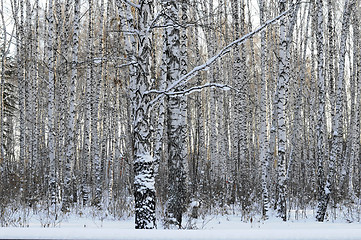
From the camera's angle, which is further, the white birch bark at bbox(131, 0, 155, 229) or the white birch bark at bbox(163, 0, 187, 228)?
the white birch bark at bbox(163, 0, 187, 228)

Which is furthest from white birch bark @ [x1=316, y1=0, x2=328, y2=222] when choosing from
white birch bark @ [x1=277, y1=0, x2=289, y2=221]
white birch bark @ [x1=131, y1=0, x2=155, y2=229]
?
white birch bark @ [x1=131, y1=0, x2=155, y2=229]

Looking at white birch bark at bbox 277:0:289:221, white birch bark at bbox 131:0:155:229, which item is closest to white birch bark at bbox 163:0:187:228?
white birch bark at bbox 131:0:155:229

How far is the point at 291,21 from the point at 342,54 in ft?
7.49

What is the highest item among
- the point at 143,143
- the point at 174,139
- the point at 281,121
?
the point at 281,121

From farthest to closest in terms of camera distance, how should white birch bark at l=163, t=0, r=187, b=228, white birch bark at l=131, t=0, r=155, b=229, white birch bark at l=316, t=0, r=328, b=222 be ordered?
1. white birch bark at l=316, t=0, r=328, b=222
2. white birch bark at l=163, t=0, r=187, b=228
3. white birch bark at l=131, t=0, r=155, b=229

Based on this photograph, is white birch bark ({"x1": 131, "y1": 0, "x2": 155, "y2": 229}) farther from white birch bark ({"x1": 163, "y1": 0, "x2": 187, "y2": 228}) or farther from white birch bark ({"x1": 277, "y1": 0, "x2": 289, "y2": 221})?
white birch bark ({"x1": 277, "y1": 0, "x2": 289, "y2": 221})

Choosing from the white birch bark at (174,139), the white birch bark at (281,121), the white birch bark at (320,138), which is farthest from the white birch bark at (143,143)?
the white birch bark at (320,138)

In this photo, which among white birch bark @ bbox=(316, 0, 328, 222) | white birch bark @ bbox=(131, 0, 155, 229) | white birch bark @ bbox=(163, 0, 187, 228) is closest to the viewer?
white birch bark @ bbox=(131, 0, 155, 229)

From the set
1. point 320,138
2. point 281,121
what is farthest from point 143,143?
point 320,138

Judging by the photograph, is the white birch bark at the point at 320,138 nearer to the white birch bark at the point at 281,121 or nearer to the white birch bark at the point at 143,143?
the white birch bark at the point at 281,121

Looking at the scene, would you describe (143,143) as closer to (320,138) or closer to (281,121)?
(281,121)

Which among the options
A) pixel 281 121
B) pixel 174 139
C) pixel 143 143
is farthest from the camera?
pixel 281 121

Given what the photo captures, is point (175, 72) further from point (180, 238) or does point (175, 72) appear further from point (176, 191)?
point (180, 238)

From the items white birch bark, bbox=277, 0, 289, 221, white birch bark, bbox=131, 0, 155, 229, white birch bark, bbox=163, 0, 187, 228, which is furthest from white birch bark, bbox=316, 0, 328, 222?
white birch bark, bbox=131, 0, 155, 229
